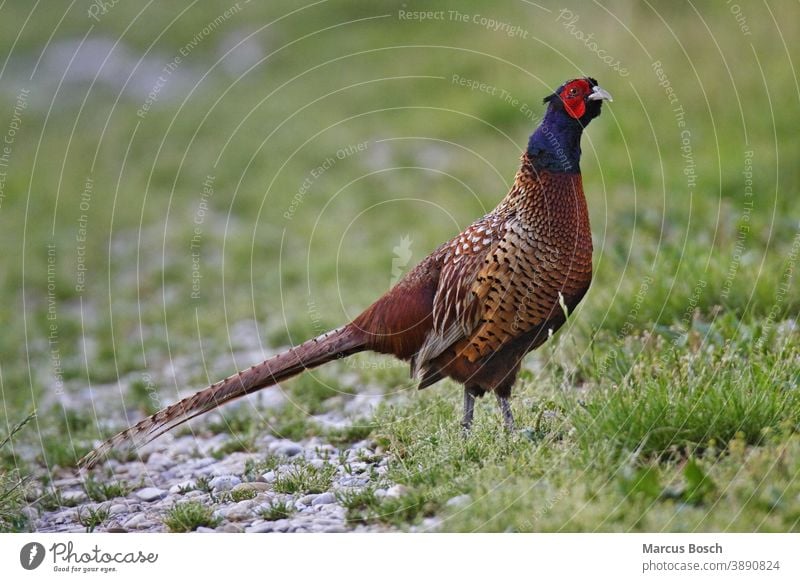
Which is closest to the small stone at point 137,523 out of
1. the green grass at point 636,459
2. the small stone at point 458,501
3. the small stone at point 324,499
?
the small stone at point 324,499

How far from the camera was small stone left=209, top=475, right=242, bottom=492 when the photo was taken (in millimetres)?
5276

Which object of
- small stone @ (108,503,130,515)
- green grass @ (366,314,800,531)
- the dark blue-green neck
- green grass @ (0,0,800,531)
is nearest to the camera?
green grass @ (366,314,800,531)

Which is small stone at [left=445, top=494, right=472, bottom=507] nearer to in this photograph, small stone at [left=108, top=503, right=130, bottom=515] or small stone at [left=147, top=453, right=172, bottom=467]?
small stone at [left=108, top=503, right=130, bottom=515]

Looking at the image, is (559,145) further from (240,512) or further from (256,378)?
(240,512)

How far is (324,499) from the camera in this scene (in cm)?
486

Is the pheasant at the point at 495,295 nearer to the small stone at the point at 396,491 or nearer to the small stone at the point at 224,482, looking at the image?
the small stone at the point at 224,482

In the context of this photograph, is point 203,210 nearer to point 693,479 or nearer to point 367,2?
point 367,2

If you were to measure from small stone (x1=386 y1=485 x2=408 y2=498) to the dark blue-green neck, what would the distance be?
6.36 feet

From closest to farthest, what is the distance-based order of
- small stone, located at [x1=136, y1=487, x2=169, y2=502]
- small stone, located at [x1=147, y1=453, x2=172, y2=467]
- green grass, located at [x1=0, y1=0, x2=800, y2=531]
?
1. green grass, located at [x1=0, y1=0, x2=800, y2=531]
2. small stone, located at [x1=136, y1=487, x2=169, y2=502]
3. small stone, located at [x1=147, y1=453, x2=172, y2=467]

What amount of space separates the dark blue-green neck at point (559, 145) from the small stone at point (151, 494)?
3.00m

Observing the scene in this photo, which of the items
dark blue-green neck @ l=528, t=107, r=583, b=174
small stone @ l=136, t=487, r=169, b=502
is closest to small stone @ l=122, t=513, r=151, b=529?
small stone @ l=136, t=487, r=169, b=502

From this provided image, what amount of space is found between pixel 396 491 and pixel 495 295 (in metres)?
1.19

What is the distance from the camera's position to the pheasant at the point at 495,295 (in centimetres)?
486

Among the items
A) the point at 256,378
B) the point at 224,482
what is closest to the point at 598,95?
the point at 256,378
